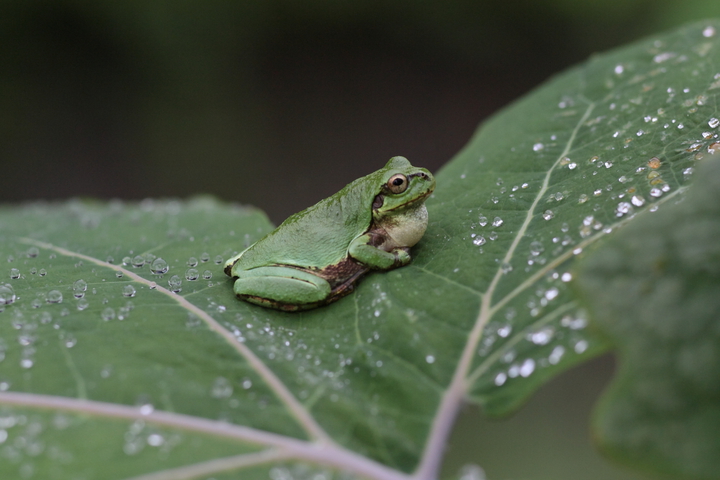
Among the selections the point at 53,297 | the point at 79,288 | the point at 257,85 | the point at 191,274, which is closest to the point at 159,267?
the point at 191,274

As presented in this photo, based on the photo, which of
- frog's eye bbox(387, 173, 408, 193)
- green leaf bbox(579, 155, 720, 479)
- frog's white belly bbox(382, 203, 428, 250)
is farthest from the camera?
frog's eye bbox(387, 173, 408, 193)

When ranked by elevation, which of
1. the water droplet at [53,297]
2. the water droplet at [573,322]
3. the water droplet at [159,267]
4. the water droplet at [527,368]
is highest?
the water droplet at [573,322]

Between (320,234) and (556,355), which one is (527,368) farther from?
(320,234)

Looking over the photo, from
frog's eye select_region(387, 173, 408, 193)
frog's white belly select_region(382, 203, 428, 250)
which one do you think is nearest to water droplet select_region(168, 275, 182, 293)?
frog's white belly select_region(382, 203, 428, 250)

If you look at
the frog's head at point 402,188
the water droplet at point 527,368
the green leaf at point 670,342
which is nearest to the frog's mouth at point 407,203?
the frog's head at point 402,188

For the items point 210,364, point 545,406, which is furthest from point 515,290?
point 545,406

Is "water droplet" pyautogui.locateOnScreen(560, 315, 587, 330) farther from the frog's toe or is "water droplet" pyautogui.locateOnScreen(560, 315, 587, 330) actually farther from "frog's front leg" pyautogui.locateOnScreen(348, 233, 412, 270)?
the frog's toe

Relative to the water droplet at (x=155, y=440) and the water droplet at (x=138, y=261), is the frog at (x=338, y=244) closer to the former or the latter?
Answer: the water droplet at (x=138, y=261)
